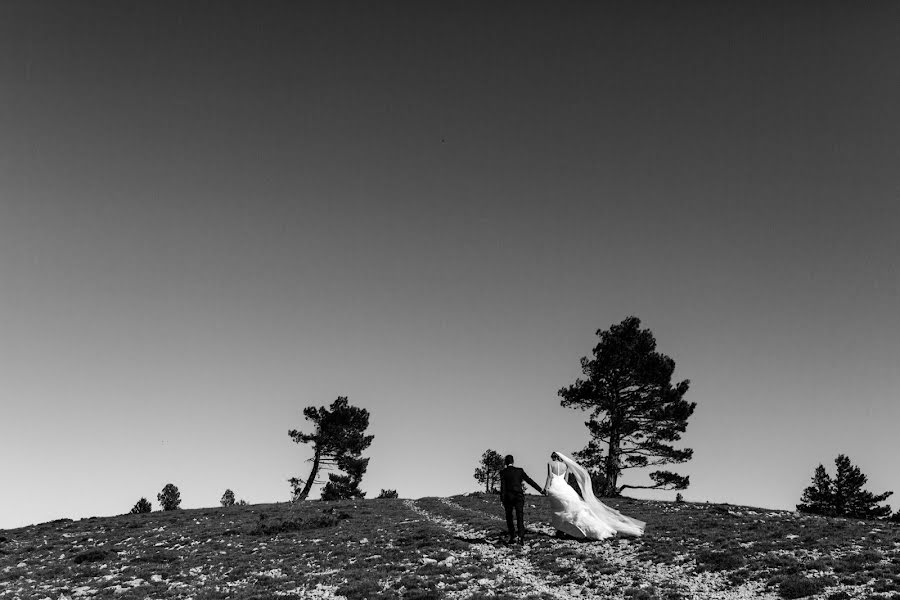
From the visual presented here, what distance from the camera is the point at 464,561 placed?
18.4m

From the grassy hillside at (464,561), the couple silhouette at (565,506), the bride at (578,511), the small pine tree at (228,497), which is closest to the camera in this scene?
the grassy hillside at (464,561)

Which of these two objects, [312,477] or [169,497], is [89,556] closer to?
[312,477]

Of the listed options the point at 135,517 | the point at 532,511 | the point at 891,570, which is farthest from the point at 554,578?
the point at 135,517

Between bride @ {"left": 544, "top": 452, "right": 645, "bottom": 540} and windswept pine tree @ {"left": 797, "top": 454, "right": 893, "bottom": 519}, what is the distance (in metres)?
54.9

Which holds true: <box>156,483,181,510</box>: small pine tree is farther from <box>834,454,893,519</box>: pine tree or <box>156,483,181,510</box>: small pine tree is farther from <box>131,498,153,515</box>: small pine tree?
<box>834,454,893,519</box>: pine tree

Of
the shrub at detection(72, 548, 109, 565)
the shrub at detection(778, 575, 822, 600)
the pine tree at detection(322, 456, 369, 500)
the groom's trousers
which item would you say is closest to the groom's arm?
the groom's trousers

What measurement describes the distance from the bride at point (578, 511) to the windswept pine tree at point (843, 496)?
54.9m

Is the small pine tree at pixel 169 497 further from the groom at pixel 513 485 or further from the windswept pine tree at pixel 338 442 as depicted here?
the groom at pixel 513 485

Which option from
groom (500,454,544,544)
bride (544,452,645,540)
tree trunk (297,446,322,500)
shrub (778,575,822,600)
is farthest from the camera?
tree trunk (297,446,322,500)

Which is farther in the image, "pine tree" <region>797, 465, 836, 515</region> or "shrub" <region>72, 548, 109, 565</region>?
"pine tree" <region>797, 465, 836, 515</region>

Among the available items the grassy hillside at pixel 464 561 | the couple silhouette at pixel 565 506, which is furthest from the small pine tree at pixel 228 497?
the couple silhouette at pixel 565 506

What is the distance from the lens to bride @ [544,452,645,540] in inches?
823

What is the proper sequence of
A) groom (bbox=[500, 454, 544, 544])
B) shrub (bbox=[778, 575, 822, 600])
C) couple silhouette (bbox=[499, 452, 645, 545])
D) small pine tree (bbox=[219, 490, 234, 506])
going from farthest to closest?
1. small pine tree (bbox=[219, 490, 234, 506])
2. couple silhouette (bbox=[499, 452, 645, 545])
3. groom (bbox=[500, 454, 544, 544])
4. shrub (bbox=[778, 575, 822, 600])

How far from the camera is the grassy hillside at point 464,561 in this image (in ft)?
48.9
